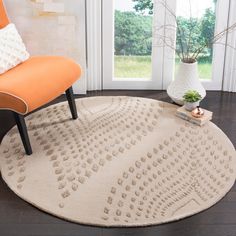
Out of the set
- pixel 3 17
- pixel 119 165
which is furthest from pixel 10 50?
pixel 119 165

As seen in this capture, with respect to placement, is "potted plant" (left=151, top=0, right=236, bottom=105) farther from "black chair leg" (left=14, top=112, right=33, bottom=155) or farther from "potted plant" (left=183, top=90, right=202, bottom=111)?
"black chair leg" (left=14, top=112, right=33, bottom=155)

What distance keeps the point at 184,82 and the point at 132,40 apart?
0.50 m

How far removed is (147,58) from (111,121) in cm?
67

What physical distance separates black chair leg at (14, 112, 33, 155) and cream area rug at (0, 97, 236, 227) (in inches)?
1.6

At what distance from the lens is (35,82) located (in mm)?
2289

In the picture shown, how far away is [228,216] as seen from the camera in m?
1.92

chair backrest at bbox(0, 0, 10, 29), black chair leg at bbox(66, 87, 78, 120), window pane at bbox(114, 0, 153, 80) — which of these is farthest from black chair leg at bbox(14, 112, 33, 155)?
window pane at bbox(114, 0, 153, 80)

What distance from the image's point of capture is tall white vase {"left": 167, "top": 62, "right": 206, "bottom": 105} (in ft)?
9.29

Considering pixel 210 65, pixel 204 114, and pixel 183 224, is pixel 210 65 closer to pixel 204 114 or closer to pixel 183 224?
pixel 204 114

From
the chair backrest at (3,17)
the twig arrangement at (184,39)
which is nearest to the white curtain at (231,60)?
the twig arrangement at (184,39)

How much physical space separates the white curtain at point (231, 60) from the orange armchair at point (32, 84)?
1.10 metres

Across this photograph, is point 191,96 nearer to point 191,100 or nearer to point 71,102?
point 191,100

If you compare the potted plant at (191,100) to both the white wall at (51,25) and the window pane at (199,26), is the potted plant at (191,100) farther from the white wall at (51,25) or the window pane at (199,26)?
the white wall at (51,25)

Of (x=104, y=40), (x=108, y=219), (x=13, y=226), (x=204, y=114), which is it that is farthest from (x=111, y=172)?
(x=104, y=40)
